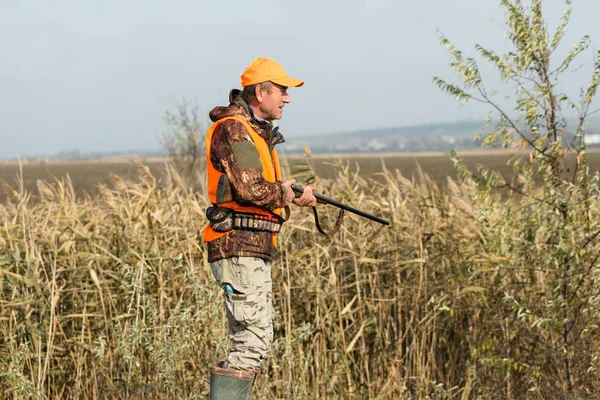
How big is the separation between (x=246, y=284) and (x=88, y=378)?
2264mm

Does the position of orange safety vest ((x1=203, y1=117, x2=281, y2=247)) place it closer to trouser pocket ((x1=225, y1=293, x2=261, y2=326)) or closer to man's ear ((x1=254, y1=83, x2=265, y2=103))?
man's ear ((x1=254, y1=83, x2=265, y2=103))

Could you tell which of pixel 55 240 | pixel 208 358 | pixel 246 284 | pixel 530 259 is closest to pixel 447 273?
pixel 530 259

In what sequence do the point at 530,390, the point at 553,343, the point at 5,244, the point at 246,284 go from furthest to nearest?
the point at 5,244, the point at 553,343, the point at 530,390, the point at 246,284

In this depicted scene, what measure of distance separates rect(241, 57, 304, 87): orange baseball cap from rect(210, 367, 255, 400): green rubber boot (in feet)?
4.82

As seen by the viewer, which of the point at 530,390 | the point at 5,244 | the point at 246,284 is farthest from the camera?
the point at 5,244

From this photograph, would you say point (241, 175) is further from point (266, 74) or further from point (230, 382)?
point (230, 382)

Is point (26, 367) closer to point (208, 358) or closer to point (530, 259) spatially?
point (208, 358)

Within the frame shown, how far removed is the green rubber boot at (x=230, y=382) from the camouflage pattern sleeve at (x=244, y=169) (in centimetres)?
85

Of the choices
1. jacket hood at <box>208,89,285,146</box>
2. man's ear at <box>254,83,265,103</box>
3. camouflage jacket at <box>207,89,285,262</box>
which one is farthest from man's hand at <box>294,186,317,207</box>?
man's ear at <box>254,83,265,103</box>

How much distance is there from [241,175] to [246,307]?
2.18 ft

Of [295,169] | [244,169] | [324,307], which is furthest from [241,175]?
[295,169]

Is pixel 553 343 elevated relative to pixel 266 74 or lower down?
lower down

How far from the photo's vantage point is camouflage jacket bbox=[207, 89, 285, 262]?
382 centimetres

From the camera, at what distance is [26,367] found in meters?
5.55
